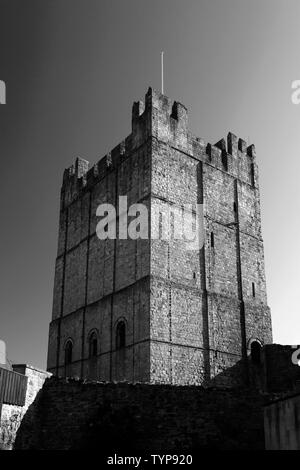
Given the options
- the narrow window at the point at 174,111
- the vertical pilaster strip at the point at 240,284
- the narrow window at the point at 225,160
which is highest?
the narrow window at the point at 174,111

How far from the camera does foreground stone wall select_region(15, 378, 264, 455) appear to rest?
55.8 feet

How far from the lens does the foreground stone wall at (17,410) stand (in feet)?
53.8

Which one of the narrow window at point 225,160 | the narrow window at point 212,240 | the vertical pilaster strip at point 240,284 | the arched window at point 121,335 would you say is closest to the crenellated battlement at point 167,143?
the narrow window at point 225,160

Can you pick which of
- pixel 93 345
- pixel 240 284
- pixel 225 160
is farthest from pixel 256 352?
pixel 225 160

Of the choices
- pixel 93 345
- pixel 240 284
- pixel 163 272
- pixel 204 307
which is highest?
pixel 240 284

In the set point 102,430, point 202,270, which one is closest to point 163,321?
point 202,270

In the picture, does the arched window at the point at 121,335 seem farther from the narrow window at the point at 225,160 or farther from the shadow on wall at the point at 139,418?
the narrow window at the point at 225,160

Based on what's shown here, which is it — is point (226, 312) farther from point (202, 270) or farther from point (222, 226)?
point (222, 226)

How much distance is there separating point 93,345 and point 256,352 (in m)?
8.21

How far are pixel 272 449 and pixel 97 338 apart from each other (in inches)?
515

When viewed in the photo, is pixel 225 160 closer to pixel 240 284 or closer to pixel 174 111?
pixel 174 111

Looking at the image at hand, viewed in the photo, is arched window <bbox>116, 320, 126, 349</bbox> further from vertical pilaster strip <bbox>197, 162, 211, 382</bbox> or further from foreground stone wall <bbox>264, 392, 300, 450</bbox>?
foreground stone wall <bbox>264, 392, 300, 450</bbox>

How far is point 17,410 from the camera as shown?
17.1 metres

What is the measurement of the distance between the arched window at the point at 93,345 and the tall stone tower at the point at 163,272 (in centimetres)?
6
